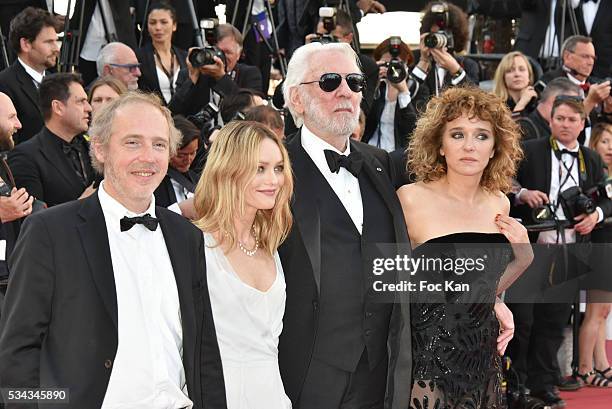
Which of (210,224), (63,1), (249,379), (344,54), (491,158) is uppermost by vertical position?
(63,1)

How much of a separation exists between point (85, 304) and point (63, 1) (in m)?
5.11

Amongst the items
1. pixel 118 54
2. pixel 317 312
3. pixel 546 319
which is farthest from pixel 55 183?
pixel 546 319

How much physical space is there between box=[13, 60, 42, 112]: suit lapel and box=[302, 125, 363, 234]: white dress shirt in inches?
103

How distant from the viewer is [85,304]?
261 cm

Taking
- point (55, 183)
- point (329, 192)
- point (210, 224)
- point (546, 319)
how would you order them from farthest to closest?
point (546, 319)
point (55, 183)
point (329, 192)
point (210, 224)

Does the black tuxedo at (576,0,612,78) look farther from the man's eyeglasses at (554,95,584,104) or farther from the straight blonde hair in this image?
the straight blonde hair

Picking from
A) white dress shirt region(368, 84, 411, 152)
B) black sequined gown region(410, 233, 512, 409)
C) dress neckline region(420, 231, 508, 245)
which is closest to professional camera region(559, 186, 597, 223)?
white dress shirt region(368, 84, 411, 152)

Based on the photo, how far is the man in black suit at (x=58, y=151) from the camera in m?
4.52

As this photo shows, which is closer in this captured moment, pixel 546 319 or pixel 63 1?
pixel 546 319

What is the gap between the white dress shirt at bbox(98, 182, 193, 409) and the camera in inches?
104

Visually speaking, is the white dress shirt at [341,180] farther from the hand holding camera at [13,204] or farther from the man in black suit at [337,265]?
the hand holding camera at [13,204]

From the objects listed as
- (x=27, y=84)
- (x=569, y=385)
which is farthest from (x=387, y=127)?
(x=27, y=84)

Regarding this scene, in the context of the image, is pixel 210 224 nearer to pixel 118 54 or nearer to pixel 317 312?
pixel 317 312

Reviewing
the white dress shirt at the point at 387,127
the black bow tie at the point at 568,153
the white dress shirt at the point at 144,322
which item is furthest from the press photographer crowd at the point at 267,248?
the white dress shirt at the point at 387,127
